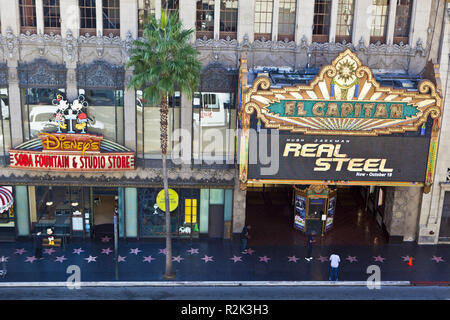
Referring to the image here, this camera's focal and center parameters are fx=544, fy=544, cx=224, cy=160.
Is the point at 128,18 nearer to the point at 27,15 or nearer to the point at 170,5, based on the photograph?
the point at 170,5

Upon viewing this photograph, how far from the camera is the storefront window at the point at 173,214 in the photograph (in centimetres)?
3612

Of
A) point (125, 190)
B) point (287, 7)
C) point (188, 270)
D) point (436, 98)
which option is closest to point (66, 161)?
point (125, 190)

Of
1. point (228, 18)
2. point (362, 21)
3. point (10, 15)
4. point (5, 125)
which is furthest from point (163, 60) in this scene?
point (362, 21)

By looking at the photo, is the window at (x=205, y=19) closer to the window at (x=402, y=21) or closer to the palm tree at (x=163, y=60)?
the palm tree at (x=163, y=60)

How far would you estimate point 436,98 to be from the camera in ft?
103

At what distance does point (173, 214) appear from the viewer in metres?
36.6

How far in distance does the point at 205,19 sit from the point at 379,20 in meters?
10.8

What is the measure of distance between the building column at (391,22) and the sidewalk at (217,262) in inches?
539

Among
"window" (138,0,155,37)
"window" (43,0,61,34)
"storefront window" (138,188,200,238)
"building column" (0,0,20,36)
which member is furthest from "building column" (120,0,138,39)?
"storefront window" (138,188,200,238)

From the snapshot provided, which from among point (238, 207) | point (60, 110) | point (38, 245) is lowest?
point (38, 245)

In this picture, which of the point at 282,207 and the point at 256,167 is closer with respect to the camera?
the point at 256,167

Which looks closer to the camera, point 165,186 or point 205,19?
point 165,186
